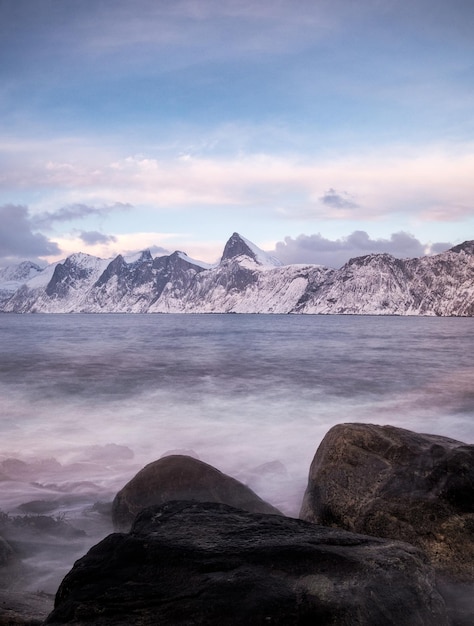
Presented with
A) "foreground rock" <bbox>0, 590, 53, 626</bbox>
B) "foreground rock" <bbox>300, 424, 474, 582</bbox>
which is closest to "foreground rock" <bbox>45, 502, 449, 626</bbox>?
"foreground rock" <bbox>0, 590, 53, 626</bbox>

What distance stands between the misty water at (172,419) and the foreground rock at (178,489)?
0.60 metres

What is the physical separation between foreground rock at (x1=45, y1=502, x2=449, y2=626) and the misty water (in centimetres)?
285

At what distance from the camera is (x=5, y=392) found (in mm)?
20719

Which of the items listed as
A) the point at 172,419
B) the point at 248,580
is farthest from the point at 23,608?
the point at 172,419

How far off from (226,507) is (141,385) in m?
18.4

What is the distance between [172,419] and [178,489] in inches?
368

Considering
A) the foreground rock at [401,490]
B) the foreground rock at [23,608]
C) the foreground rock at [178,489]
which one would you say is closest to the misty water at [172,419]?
the foreground rock at [178,489]

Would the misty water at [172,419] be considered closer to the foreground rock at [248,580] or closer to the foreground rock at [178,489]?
the foreground rock at [178,489]

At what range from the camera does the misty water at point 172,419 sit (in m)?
9.20

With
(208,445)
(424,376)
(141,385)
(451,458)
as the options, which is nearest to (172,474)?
(451,458)

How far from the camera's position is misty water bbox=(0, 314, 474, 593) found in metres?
9.20

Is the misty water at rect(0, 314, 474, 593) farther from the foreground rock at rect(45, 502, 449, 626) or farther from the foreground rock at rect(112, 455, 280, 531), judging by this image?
the foreground rock at rect(45, 502, 449, 626)

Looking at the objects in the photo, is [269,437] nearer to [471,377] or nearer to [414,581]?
[414,581]

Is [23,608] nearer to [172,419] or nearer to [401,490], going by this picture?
[401,490]
